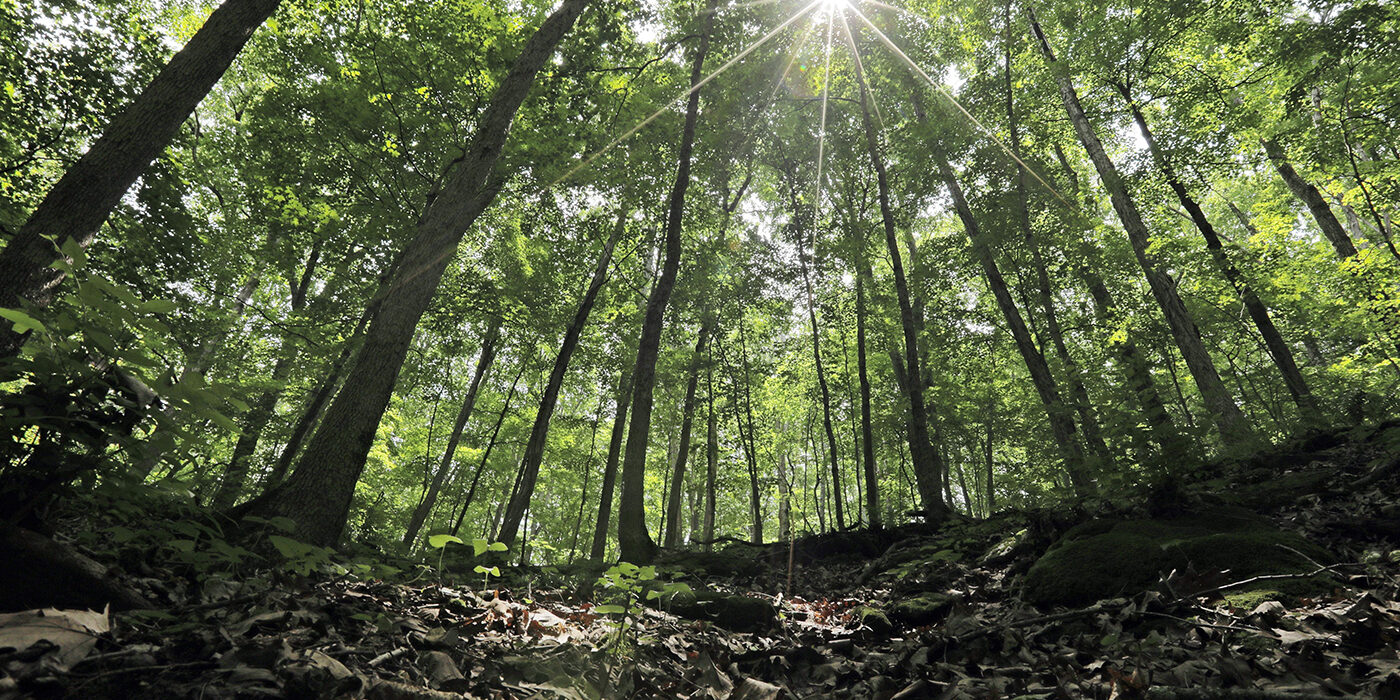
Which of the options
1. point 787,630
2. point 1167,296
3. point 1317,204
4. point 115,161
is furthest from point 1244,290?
point 115,161

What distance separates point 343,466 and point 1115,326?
13.6 metres

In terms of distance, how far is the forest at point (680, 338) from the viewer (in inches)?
85.7

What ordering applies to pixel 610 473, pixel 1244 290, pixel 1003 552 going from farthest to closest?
1. pixel 1244 290
2. pixel 610 473
3. pixel 1003 552

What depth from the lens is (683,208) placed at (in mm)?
11898

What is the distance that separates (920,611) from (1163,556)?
5.26ft

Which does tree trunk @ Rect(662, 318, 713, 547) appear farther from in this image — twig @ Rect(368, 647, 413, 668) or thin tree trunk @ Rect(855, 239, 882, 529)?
twig @ Rect(368, 647, 413, 668)

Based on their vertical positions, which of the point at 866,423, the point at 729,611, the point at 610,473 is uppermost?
the point at 866,423

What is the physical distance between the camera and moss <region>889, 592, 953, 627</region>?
162 inches

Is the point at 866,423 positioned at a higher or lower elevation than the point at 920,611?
higher

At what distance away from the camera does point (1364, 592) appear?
8.75 ft

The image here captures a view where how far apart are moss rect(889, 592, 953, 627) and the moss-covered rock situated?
0.60 meters

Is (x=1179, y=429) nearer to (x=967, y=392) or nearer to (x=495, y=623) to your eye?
(x=495, y=623)

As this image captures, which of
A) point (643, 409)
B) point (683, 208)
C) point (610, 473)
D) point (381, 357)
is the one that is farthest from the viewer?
point (683, 208)

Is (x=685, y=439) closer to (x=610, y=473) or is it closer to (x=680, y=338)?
(x=680, y=338)
